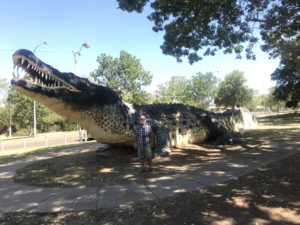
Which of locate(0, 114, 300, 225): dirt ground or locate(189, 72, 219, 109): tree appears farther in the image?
locate(189, 72, 219, 109): tree

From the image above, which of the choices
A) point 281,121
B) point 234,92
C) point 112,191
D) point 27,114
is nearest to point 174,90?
point 234,92

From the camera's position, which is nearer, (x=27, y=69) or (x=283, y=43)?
(x=27, y=69)

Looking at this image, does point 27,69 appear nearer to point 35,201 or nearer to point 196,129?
point 35,201

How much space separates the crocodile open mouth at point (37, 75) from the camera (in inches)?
325

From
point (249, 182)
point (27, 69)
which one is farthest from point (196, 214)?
point (27, 69)

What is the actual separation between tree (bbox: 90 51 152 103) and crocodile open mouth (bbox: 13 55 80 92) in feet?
128

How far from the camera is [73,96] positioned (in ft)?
30.6

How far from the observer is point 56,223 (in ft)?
17.6

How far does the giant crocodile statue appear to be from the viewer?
8477 millimetres

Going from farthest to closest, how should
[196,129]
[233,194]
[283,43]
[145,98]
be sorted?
[145,98] → [283,43] → [196,129] → [233,194]

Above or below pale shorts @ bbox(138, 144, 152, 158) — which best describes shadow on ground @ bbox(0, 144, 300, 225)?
below

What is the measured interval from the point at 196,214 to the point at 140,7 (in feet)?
26.6

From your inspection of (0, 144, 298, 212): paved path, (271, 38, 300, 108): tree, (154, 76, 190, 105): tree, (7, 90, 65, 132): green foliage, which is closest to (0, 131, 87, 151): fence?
(7, 90, 65, 132): green foliage

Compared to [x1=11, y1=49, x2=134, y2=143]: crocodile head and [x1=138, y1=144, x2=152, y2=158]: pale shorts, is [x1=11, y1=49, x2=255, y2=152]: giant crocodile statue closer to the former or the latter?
[x1=11, y1=49, x2=134, y2=143]: crocodile head
